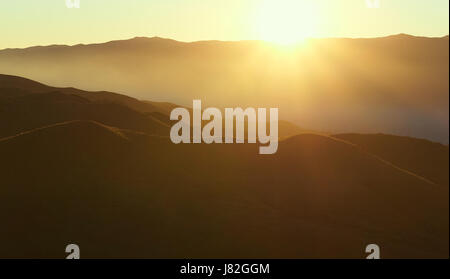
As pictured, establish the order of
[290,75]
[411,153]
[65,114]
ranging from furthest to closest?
[290,75] → [411,153] → [65,114]

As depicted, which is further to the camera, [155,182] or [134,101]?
[134,101]

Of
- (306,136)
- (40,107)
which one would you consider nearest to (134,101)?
(40,107)

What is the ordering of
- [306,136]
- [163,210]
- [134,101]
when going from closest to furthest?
1. [163,210]
2. [306,136]
3. [134,101]

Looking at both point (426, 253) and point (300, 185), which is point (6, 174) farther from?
point (426, 253)

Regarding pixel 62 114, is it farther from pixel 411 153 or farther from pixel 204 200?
pixel 411 153

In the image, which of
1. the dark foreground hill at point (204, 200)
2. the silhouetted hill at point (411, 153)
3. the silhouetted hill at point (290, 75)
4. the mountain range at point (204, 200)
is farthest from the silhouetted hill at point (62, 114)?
the silhouetted hill at point (290, 75)

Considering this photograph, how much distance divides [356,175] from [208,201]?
904cm

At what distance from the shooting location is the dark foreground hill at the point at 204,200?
24125 mm

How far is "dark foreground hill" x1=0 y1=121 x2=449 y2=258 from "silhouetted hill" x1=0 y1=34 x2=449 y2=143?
74073mm

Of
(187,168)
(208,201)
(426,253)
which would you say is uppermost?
(187,168)

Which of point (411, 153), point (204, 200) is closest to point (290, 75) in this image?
point (411, 153)

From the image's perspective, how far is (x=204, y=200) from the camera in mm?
27797

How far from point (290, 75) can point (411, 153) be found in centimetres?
8772

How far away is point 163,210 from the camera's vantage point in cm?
2656
